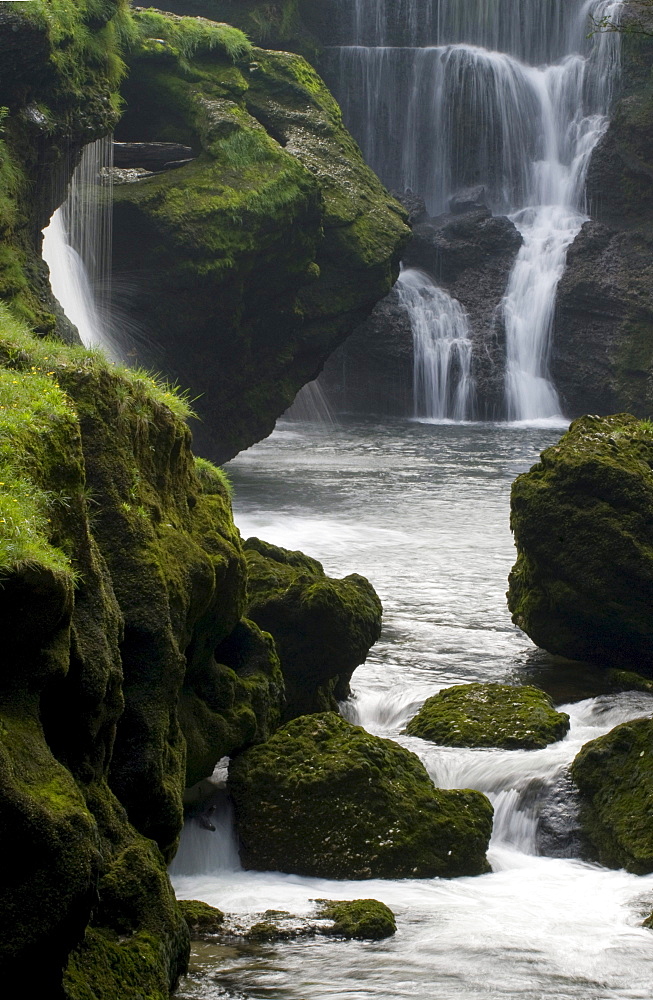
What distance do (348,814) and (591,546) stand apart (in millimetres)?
4165

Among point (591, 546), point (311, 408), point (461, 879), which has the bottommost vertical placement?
point (461, 879)

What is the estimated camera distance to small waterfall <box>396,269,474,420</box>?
102 ft

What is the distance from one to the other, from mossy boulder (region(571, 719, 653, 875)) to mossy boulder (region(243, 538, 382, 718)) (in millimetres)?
2090

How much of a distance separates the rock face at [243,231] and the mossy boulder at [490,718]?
8904 mm

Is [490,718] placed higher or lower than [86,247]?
lower

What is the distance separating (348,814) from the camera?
620 centimetres

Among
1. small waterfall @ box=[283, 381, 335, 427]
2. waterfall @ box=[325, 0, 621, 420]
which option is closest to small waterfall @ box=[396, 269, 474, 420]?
small waterfall @ box=[283, 381, 335, 427]

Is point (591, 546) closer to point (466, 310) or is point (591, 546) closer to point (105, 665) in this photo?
point (105, 665)

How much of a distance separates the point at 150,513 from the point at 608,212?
3018 cm

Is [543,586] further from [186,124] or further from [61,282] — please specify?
[186,124]

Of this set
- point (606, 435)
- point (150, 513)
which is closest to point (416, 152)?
point (606, 435)

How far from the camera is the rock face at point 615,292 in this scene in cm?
3058

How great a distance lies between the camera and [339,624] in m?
8.62

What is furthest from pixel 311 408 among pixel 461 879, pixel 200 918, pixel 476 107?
pixel 200 918
